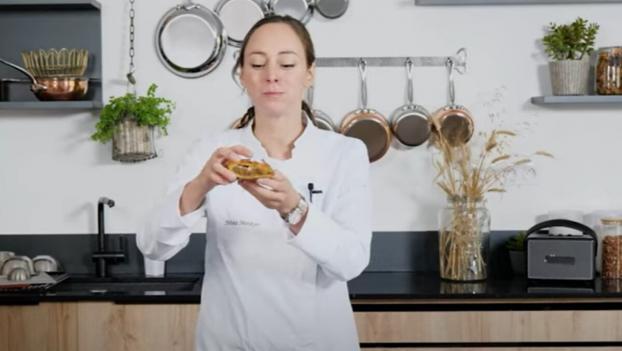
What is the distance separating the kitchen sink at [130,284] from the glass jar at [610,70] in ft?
5.75

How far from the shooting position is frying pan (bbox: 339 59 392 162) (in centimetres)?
367

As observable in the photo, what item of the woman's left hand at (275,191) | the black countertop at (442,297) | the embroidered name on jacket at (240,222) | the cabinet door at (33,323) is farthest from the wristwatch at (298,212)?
the cabinet door at (33,323)

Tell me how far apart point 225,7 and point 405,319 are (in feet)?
4.76

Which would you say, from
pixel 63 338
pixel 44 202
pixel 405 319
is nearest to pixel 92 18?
pixel 44 202

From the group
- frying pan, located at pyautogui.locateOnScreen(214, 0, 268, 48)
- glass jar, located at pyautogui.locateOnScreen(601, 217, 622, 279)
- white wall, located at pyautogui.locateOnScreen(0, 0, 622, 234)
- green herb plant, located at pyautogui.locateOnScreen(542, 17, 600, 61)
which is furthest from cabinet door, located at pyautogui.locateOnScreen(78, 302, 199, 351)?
green herb plant, located at pyautogui.locateOnScreen(542, 17, 600, 61)

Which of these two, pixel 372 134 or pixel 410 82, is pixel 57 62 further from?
pixel 410 82

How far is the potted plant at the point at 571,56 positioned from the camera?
357 centimetres

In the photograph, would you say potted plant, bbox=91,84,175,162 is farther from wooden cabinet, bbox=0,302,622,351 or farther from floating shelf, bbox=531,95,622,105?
floating shelf, bbox=531,95,622,105

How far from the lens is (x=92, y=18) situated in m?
3.70

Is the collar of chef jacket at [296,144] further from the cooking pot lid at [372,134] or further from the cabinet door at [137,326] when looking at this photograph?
the cooking pot lid at [372,134]

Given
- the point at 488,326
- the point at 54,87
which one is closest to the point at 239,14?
the point at 54,87

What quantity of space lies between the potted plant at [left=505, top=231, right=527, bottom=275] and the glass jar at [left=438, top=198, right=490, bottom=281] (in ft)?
0.57

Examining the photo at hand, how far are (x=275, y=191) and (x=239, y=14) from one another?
2066 mm

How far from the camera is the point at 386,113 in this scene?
3727 mm
